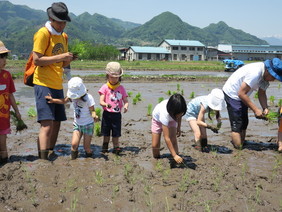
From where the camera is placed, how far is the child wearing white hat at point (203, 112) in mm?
4574

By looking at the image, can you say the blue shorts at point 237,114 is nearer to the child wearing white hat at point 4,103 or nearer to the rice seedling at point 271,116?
the rice seedling at point 271,116

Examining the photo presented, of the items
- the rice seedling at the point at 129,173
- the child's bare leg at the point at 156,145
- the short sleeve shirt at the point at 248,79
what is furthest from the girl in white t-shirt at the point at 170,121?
the short sleeve shirt at the point at 248,79

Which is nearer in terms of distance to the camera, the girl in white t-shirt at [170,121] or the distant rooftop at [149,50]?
the girl in white t-shirt at [170,121]

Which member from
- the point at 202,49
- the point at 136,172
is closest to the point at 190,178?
the point at 136,172

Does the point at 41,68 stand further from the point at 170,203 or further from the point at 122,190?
the point at 170,203

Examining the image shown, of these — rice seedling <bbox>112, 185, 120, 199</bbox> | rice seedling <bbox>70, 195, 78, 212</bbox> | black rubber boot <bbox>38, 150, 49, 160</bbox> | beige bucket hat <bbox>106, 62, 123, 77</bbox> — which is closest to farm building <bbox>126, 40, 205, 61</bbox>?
beige bucket hat <bbox>106, 62, 123, 77</bbox>

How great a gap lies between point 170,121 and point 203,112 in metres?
0.90

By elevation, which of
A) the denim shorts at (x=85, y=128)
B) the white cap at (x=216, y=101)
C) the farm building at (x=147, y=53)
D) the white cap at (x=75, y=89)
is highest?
the farm building at (x=147, y=53)

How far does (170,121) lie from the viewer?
4.04 metres

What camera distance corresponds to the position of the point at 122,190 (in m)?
3.15

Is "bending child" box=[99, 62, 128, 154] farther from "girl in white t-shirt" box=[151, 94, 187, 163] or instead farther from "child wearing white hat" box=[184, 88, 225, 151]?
"child wearing white hat" box=[184, 88, 225, 151]

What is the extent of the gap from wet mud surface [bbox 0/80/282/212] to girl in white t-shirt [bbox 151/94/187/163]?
7.9 inches

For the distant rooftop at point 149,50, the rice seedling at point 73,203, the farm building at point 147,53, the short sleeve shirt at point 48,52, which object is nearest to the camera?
the rice seedling at point 73,203

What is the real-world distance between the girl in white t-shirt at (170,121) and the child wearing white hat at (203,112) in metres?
0.42
